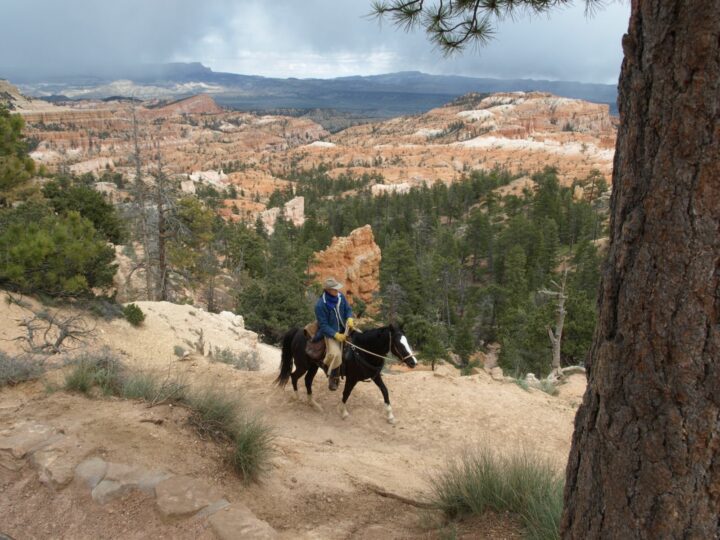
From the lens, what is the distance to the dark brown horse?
6914 mm

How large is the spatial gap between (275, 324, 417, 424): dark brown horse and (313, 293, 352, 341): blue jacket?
0.99 ft

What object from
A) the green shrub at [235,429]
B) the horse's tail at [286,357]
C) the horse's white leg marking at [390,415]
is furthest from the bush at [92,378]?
the horse's white leg marking at [390,415]

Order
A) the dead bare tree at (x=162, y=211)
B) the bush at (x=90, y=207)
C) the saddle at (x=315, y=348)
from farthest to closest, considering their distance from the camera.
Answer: the bush at (x=90, y=207)
the dead bare tree at (x=162, y=211)
the saddle at (x=315, y=348)

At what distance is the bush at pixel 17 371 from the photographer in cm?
571

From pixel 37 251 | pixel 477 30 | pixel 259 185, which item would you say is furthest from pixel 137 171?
pixel 259 185

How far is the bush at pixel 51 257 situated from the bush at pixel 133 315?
Result: 114 centimetres

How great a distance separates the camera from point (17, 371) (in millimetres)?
5809

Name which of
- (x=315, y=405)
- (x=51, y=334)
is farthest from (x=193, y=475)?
(x=51, y=334)

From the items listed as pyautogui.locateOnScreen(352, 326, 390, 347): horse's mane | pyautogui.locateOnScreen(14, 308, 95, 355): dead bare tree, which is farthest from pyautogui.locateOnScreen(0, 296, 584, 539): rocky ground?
pyautogui.locateOnScreen(14, 308, 95, 355): dead bare tree

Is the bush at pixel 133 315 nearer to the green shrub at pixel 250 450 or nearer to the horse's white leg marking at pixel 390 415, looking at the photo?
the horse's white leg marking at pixel 390 415

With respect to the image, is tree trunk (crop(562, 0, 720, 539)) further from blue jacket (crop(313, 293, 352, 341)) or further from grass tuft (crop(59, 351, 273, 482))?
blue jacket (crop(313, 293, 352, 341))

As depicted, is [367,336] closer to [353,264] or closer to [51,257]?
[51,257]

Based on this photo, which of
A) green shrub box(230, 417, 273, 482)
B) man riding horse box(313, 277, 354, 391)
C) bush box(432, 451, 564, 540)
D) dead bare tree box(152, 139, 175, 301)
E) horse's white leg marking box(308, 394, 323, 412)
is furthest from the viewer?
dead bare tree box(152, 139, 175, 301)

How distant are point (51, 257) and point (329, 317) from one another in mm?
8129
